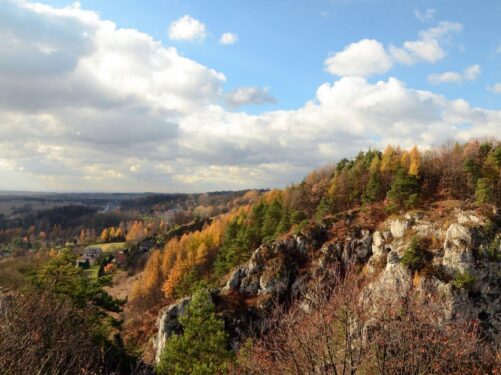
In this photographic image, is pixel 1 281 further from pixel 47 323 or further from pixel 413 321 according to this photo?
pixel 413 321

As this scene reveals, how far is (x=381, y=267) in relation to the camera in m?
46.7

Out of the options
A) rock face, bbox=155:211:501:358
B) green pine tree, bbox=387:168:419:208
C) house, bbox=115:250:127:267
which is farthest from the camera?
house, bbox=115:250:127:267

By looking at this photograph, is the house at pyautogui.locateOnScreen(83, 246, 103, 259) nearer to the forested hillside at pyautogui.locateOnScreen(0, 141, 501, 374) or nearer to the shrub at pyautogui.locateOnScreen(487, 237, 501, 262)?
the forested hillside at pyautogui.locateOnScreen(0, 141, 501, 374)

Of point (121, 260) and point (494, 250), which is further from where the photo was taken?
point (121, 260)

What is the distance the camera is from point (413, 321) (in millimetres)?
11641

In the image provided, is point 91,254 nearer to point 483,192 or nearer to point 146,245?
point 146,245

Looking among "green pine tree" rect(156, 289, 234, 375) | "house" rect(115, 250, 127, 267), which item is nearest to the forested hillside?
"green pine tree" rect(156, 289, 234, 375)

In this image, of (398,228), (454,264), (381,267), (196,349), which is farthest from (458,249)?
(196,349)

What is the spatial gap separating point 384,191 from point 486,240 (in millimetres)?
26861

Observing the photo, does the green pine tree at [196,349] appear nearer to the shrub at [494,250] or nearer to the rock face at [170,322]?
the rock face at [170,322]

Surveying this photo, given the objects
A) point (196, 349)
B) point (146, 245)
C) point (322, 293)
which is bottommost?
point (146, 245)

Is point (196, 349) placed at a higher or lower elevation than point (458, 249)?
lower

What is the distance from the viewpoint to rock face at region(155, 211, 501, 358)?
127 ft

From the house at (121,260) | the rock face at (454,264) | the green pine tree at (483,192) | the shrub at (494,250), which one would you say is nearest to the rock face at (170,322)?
the rock face at (454,264)
